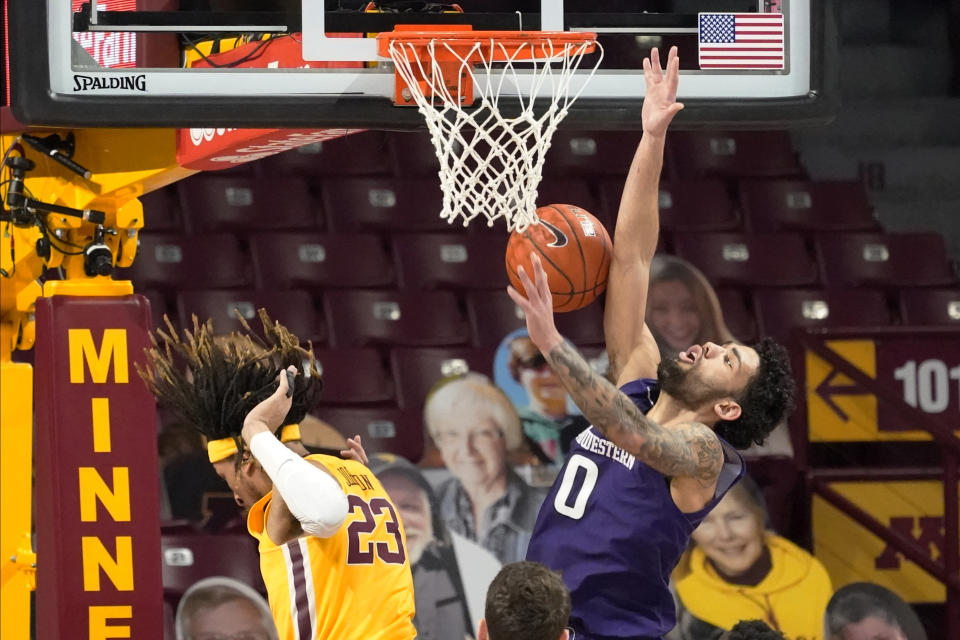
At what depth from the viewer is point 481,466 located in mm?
6973

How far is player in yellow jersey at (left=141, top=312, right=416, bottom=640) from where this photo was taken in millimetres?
3701

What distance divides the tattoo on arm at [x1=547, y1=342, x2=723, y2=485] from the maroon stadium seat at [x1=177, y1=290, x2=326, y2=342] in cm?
394

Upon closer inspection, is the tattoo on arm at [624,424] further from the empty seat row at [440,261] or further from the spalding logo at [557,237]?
the empty seat row at [440,261]

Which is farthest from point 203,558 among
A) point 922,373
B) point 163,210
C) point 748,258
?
point 922,373

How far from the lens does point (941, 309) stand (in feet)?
26.5

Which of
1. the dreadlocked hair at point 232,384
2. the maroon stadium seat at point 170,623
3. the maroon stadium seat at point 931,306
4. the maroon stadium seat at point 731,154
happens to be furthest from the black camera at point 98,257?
the maroon stadium seat at point 931,306

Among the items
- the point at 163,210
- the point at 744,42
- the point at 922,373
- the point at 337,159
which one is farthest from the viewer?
the point at 337,159

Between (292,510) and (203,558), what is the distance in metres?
3.40

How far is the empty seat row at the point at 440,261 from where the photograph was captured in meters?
7.63

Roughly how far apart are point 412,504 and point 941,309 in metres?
3.07

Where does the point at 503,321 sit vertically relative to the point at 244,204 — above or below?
below

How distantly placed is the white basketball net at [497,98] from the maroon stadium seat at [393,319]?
3463 millimetres

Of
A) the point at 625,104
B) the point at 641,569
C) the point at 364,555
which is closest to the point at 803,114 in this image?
the point at 625,104

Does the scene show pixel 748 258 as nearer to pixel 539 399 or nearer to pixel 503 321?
pixel 503 321
